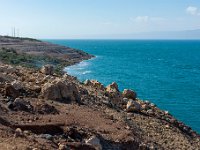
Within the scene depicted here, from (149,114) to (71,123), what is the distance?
Answer: 941 cm

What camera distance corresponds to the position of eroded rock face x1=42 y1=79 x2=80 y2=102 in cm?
2183

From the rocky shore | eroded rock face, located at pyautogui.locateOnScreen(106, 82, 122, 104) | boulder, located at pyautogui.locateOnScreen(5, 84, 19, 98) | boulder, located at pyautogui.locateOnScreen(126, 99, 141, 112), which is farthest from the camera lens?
eroded rock face, located at pyautogui.locateOnScreen(106, 82, 122, 104)

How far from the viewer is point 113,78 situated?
73500mm

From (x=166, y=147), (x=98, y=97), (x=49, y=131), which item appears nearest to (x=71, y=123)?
(x=49, y=131)

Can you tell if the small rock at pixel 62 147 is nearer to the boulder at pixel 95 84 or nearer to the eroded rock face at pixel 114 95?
the eroded rock face at pixel 114 95

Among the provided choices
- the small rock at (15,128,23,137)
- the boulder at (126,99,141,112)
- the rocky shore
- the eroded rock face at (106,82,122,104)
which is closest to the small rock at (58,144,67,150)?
the rocky shore

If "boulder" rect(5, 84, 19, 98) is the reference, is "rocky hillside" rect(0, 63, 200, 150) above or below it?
below

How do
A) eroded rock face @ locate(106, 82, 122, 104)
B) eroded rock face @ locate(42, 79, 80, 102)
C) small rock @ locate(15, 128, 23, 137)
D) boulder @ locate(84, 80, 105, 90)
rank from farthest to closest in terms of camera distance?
boulder @ locate(84, 80, 105, 90) → eroded rock face @ locate(106, 82, 122, 104) → eroded rock face @ locate(42, 79, 80, 102) → small rock @ locate(15, 128, 23, 137)

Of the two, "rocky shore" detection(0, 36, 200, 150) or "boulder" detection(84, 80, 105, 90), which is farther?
"boulder" detection(84, 80, 105, 90)

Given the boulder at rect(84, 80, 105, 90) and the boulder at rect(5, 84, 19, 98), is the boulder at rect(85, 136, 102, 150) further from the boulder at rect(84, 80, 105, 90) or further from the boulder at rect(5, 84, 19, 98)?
the boulder at rect(84, 80, 105, 90)

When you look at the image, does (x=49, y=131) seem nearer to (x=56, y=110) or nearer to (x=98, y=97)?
(x=56, y=110)

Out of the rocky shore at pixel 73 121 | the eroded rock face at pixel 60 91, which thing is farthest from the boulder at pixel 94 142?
the eroded rock face at pixel 60 91

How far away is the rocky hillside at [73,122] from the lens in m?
16.1

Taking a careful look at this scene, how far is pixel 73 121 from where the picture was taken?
1872 centimetres
